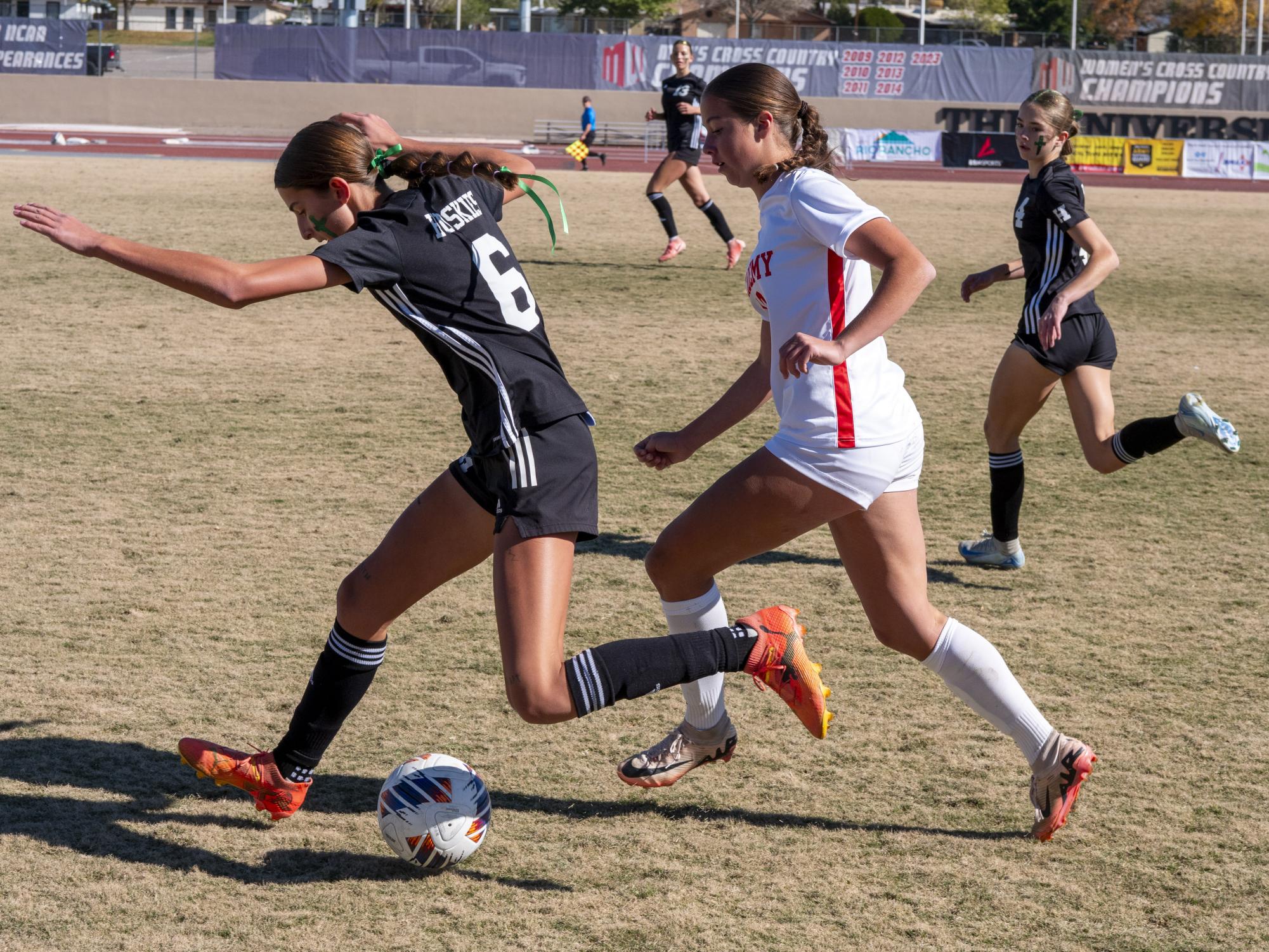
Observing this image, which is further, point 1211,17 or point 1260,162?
point 1211,17

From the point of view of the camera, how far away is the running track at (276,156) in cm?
3028

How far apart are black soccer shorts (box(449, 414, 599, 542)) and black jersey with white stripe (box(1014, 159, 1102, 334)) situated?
3170 mm

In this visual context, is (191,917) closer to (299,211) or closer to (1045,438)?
(299,211)

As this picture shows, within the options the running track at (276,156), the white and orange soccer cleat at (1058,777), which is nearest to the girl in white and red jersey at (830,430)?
the white and orange soccer cleat at (1058,777)

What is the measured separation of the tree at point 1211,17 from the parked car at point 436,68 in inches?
1911

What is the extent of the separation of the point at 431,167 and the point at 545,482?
0.89 metres

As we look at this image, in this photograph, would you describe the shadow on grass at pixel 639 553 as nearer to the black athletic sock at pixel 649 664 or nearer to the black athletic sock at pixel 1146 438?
the black athletic sock at pixel 1146 438

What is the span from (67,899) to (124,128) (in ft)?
127

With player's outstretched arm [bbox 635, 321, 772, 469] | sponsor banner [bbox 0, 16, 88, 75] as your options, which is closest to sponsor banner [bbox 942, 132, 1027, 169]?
sponsor banner [bbox 0, 16, 88, 75]

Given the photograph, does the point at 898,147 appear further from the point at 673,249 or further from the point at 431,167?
the point at 431,167

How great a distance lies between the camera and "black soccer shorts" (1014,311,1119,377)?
20.4 feet

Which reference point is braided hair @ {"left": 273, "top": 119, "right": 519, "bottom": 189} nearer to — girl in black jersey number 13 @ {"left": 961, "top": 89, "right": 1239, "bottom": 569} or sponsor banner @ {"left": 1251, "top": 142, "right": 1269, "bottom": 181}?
girl in black jersey number 13 @ {"left": 961, "top": 89, "right": 1239, "bottom": 569}

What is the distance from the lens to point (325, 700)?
401 centimetres

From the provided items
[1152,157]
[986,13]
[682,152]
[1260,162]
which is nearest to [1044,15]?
[986,13]
